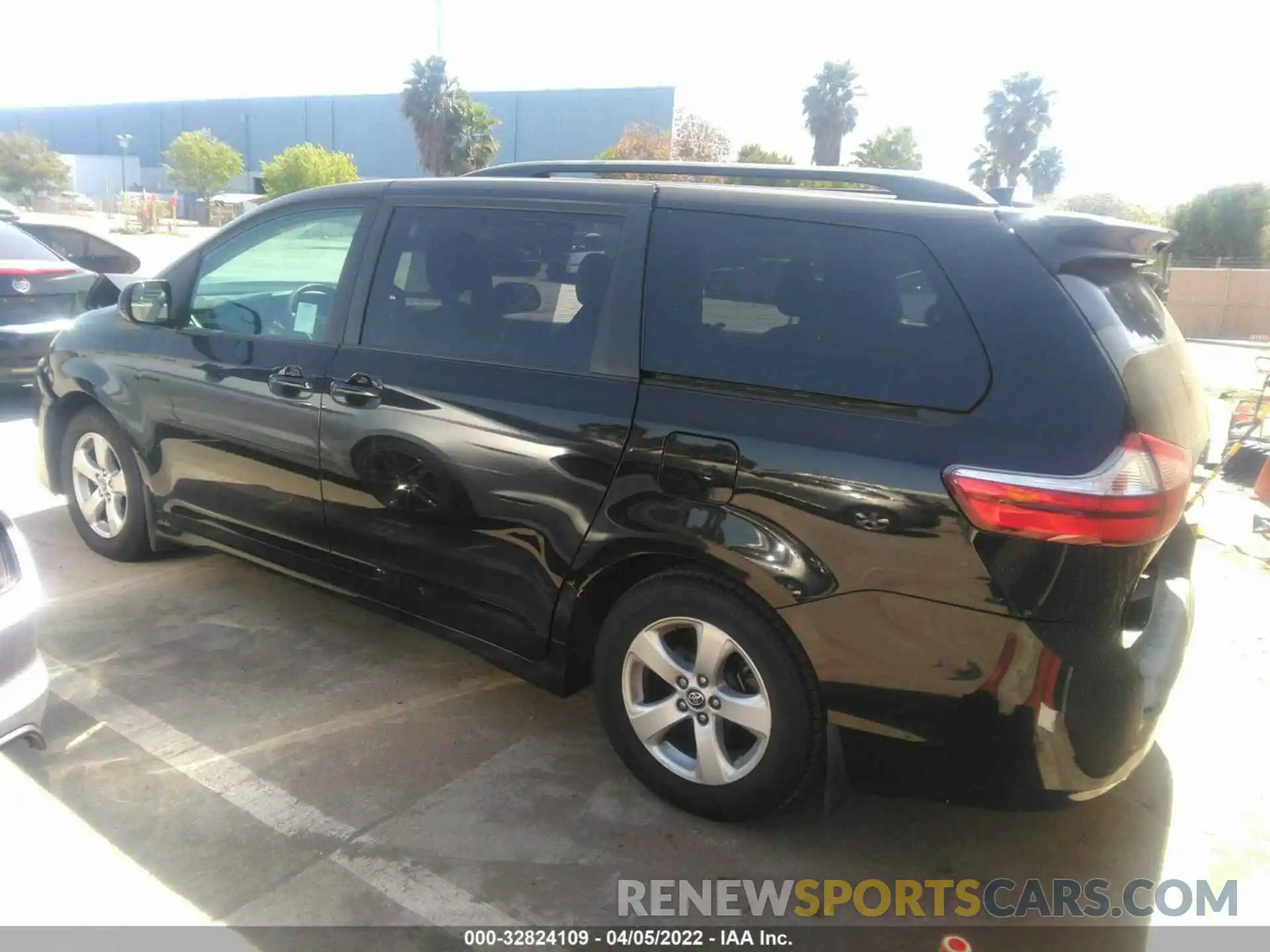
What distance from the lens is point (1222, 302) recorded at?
2294 cm

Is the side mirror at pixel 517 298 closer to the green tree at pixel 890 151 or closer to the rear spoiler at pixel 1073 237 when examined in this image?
the rear spoiler at pixel 1073 237

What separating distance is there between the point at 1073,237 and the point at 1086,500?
0.71 metres

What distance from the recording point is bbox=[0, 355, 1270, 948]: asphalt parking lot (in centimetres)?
263

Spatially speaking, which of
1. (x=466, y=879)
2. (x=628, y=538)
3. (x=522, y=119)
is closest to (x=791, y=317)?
(x=628, y=538)

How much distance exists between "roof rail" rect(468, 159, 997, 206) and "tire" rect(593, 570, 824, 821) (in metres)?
1.26

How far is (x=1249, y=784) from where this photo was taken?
10.5 feet

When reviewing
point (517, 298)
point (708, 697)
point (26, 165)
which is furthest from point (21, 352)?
point (26, 165)

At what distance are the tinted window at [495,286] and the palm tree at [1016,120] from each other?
53.5m

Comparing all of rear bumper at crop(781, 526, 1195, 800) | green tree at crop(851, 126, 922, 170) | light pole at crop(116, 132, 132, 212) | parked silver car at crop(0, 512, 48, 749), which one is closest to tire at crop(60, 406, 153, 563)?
parked silver car at crop(0, 512, 48, 749)

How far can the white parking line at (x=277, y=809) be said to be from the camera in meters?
2.55

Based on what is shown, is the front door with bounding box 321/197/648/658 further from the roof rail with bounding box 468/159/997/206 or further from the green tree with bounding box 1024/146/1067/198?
the green tree with bounding box 1024/146/1067/198

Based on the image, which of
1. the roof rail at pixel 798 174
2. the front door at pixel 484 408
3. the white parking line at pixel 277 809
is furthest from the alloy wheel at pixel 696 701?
the roof rail at pixel 798 174

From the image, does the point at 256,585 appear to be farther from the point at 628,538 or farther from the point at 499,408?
the point at 628,538

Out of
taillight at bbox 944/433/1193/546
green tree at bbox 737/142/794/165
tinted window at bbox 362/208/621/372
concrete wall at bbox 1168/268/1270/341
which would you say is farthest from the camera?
green tree at bbox 737/142/794/165
